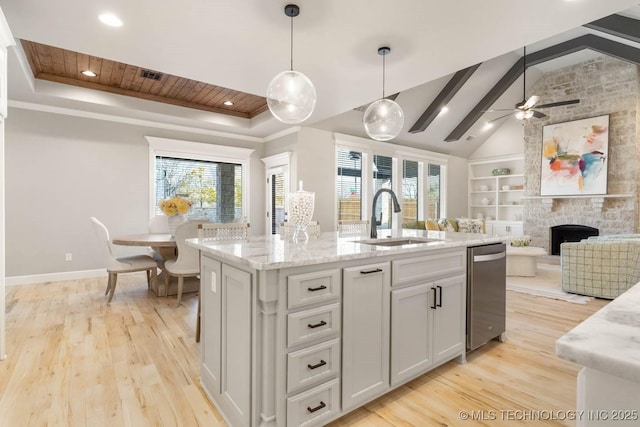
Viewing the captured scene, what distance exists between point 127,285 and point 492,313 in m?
4.72

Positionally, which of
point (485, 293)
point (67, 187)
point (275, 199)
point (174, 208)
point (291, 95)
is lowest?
point (485, 293)

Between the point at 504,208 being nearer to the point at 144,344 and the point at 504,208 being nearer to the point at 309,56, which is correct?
the point at 309,56

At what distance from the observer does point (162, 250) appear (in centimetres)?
428

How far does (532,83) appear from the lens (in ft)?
24.1

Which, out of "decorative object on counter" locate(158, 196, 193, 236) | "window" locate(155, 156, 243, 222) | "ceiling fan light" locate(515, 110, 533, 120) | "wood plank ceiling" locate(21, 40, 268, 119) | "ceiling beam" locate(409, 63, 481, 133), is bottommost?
"decorative object on counter" locate(158, 196, 193, 236)

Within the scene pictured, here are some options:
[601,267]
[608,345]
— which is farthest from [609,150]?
[608,345]

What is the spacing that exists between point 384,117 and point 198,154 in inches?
162

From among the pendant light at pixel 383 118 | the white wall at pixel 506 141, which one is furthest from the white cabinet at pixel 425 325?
the white wall at pixel 506 141

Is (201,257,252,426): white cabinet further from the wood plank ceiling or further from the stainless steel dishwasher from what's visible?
the wood plank ceiling

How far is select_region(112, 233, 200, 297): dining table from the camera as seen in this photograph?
3.62 m

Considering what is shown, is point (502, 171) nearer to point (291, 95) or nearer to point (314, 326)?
point (291, 95)

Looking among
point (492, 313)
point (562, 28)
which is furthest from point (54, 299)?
point (562, 28)

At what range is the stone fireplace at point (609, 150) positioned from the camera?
595 centimetres

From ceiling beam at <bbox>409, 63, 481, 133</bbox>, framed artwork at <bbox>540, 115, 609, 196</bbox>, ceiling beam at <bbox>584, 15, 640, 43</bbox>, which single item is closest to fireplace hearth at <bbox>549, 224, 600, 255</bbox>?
framed artwork at <bbox>540, 115, 609, 196</bbox>
